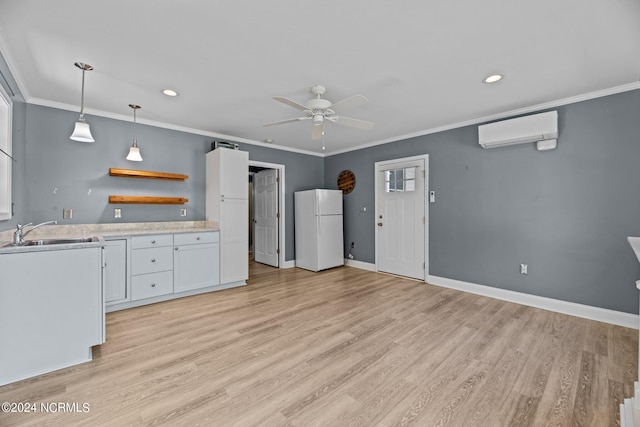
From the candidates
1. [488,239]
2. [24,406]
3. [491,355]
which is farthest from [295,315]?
[488,239]

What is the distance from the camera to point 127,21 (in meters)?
1.88

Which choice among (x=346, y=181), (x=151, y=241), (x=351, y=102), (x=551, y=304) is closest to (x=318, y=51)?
(x=351, y=102)

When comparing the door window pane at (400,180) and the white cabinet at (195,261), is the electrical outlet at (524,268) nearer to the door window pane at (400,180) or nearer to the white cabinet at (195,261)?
the door window pane at (400,180)

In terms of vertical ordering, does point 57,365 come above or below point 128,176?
below

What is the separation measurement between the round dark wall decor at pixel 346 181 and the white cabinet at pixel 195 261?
9.21 feet

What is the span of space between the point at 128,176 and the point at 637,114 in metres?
5.95

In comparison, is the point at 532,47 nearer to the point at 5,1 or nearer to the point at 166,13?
the point at 166,13

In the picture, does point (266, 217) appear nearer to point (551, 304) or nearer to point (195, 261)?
point (195, 261)

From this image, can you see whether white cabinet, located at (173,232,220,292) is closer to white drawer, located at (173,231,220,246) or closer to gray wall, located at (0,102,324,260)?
white drawer, located at (173,231,220,246)

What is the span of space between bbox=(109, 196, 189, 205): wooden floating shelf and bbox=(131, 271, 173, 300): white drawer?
1.04 meters

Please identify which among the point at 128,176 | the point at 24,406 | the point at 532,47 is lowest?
the point at 24,406

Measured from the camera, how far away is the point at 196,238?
12.7 feet

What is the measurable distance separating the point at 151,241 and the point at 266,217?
2652 mm

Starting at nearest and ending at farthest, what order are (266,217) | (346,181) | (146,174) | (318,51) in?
(318,51), (146,174), (346,181), (266,217)
